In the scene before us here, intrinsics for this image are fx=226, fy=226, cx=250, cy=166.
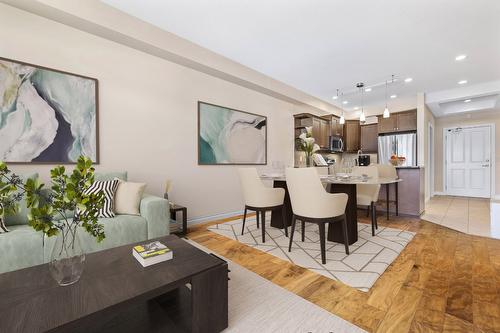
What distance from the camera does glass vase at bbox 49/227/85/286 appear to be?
107 centimetres

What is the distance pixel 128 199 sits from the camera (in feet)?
7.68

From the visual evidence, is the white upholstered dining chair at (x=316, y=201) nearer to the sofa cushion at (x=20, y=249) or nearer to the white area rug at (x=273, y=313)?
the white area rug at (x=273, y=313)

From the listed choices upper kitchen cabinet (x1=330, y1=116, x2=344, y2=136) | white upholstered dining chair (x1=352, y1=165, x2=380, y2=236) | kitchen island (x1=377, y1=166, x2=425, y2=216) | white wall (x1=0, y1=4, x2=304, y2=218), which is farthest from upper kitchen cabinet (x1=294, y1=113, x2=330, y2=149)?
white upholstered dining chair (x1=352, y1=165, x2=380, y2=236)

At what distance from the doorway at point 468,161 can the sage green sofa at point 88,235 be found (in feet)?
27.2

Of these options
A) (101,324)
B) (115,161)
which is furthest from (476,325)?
(115,161)

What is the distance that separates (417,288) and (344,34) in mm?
2937

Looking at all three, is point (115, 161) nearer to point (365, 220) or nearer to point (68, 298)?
point (68, 298)

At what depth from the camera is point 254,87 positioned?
4.40 meters

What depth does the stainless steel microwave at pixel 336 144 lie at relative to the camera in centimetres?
603

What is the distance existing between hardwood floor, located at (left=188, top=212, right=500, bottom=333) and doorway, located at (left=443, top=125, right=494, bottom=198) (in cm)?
505

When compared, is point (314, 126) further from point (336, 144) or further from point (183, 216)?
point (183, 216)

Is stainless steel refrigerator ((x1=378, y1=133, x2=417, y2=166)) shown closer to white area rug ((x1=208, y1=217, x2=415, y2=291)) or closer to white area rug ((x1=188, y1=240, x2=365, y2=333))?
white area rug ((x1=208, y1=217, x2=415, y2=291))

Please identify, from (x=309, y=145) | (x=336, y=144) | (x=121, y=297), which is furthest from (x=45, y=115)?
(x=336, y=144)

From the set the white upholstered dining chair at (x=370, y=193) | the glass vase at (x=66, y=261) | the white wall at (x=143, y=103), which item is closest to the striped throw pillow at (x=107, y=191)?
the white wall at (x=143, y=103)
